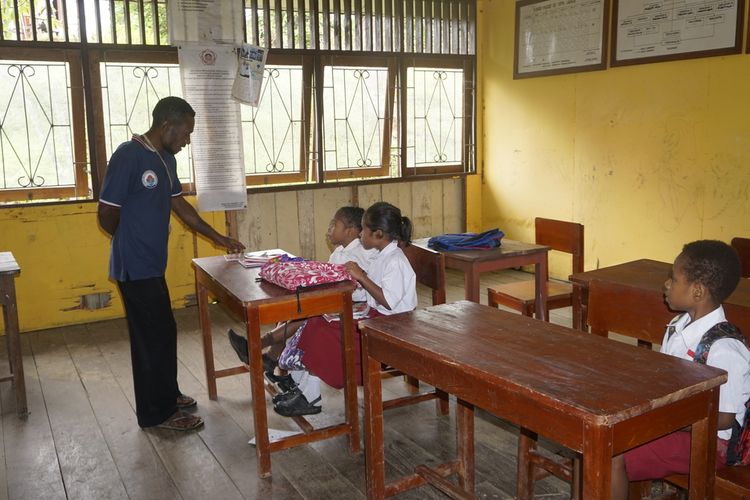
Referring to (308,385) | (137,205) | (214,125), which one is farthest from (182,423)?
(214,125)

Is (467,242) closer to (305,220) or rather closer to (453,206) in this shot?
(305,220)

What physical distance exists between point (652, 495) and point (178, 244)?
364 centimetres

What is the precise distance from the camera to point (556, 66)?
211 inches

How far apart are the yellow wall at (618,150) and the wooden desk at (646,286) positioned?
1742 mm

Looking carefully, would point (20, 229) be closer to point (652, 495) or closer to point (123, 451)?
point (123, 451)

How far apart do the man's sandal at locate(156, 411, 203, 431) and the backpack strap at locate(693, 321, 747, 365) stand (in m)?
2.08

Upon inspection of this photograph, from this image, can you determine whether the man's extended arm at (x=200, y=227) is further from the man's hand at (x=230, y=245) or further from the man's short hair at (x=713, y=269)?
the man's short hair at (x=713, y=269)

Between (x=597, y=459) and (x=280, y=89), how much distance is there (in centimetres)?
430

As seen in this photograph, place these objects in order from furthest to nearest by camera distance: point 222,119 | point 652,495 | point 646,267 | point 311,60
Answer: point 311,60 → point 222,119 → point 646,267 → point 652,495

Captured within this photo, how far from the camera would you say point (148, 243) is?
114 inches

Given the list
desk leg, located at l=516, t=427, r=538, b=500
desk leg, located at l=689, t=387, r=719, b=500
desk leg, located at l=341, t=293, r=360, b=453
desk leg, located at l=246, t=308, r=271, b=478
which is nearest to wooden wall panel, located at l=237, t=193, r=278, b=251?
desk leg, located at l=341, t=293, r=360, b=453

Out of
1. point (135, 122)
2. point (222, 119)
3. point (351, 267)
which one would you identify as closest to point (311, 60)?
point (222, 119)

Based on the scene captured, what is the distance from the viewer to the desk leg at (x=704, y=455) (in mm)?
1595

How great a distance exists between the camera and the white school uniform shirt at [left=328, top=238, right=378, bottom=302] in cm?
314
